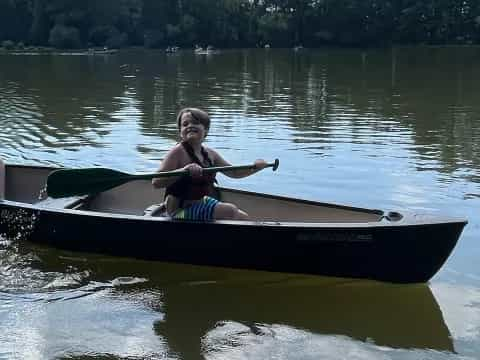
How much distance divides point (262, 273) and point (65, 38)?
6688 cm

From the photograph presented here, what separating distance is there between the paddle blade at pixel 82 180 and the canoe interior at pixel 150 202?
422mm

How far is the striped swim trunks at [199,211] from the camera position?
19.6 ft

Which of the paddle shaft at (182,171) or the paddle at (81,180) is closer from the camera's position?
the paddle shaft at (182,171)

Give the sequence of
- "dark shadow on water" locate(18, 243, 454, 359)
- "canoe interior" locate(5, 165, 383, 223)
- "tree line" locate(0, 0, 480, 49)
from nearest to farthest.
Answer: "dark shadow on water" locate(18, 243, 454, 359), "canoe interior" locate(5, 165, 383, 223), "tree line" locate(0, 0, 480, 49)

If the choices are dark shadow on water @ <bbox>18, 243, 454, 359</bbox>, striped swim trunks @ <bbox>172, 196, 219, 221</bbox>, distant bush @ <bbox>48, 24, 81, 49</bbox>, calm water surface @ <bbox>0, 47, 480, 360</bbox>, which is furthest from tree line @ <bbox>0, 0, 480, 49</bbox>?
striped swim trunks @ <bbox>172, 196, 219, 221</bbox>

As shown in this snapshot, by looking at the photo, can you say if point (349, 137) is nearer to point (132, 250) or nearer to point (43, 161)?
point (43, 161)

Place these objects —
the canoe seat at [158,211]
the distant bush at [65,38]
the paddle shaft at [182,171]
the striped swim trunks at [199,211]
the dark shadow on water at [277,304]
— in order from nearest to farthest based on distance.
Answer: the dark shadow on water at [277,304] < the paddle shaft at [182,171] < the striped swim trunks at [199,211] < the canoe seat at [158,211] < the distant bush at [65,38]

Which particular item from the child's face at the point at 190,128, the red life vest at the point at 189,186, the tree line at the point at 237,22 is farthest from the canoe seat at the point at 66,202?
the tree line at the point at 237,22

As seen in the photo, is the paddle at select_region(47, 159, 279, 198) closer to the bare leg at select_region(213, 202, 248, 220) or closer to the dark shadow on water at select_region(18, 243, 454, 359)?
the dark shadow on water at select_region(18, 243, 454, 359)

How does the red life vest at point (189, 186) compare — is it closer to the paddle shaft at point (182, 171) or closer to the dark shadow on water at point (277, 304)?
the paddle shaft at point (182, 171)

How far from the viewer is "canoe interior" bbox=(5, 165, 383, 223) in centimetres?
632

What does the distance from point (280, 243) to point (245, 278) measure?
57 centimetres

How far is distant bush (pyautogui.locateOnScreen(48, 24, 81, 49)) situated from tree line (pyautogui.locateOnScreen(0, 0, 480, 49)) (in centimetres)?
32

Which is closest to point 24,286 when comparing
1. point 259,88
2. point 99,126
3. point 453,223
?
point 453,223
